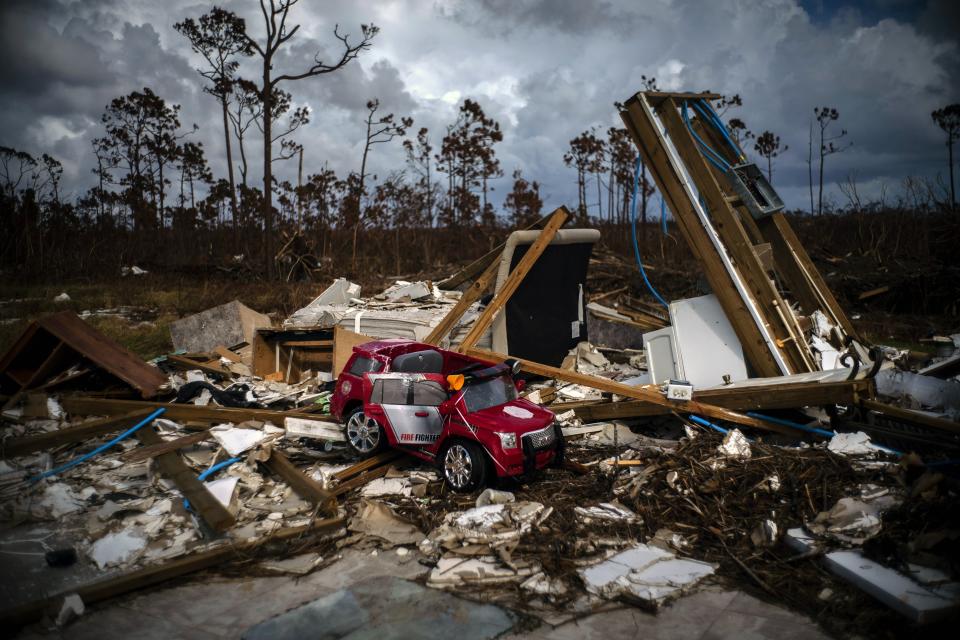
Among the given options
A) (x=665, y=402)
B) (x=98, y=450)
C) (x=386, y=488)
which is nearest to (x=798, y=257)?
(x=665, y=402)

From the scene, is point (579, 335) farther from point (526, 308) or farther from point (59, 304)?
point (59, 304)

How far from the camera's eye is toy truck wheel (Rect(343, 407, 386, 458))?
7223 mm

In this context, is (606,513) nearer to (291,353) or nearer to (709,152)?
(709,152)

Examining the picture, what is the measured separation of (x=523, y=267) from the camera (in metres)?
10.2

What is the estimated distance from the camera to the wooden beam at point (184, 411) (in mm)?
8516

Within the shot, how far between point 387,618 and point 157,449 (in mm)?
4488

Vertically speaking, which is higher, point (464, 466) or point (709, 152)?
point (709, 152)

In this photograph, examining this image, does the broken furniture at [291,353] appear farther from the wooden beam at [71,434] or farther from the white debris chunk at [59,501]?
the white debris chunk at [59,501]

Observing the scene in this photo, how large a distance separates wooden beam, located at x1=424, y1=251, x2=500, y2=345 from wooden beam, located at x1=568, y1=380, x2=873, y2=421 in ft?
9.20

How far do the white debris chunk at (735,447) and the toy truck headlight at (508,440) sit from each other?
230cm

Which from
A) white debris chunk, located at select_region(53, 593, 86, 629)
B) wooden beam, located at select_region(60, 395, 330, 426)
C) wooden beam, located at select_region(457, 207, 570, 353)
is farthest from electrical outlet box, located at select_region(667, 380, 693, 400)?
white debris chunk, located at select_region(53, 593, 86, 629)

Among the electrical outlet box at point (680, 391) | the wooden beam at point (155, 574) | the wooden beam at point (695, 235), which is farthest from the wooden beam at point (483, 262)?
the wooden beam at point (155, 574)

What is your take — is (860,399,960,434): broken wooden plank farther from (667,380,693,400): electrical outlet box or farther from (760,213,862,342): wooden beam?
(760,213,862,342): wooden beam

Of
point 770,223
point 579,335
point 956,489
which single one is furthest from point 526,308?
point 956,489
